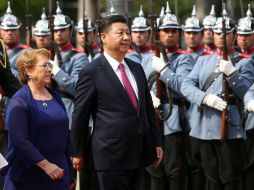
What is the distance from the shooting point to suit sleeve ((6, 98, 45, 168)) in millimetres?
8898

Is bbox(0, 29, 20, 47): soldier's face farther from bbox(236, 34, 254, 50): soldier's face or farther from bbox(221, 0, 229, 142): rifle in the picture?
bbox(221, 0, 229, 142): rifle

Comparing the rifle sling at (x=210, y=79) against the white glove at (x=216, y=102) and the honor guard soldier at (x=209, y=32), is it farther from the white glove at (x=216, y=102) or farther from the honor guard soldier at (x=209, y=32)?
the honor guard soldier at (x=209, y=32)

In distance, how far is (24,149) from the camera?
891 cm

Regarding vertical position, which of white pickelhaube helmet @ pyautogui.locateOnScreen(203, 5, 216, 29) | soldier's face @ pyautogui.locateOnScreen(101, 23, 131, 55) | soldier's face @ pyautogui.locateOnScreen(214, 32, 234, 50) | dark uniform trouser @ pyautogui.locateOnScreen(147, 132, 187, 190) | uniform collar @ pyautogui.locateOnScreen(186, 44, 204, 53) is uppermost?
soldier's face @ pyautogui.locateOnScreen(101, 23, 131, 55)

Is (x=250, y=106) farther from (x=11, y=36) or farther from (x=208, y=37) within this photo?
(x=11, y=36)

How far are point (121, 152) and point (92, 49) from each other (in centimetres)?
472

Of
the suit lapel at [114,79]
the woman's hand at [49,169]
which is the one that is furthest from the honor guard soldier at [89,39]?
the woman's hand at [49,169]

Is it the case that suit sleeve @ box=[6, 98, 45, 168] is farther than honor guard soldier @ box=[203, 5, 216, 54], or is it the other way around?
honor guard soldier @ box=[203, 5, 216, 54]

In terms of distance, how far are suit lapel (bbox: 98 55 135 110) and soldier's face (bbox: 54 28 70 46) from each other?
160 inches

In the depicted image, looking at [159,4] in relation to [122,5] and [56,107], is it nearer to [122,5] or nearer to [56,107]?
[122,5]

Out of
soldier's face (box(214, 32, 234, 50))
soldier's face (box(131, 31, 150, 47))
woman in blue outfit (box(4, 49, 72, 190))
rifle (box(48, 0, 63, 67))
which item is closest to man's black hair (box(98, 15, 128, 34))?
woman in blue outfit (box(4, 49, 72, 190))

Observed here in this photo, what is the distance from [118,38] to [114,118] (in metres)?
0.67

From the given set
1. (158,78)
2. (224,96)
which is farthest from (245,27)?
(158,78)

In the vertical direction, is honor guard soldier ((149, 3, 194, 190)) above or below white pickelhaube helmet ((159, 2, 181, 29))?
below
